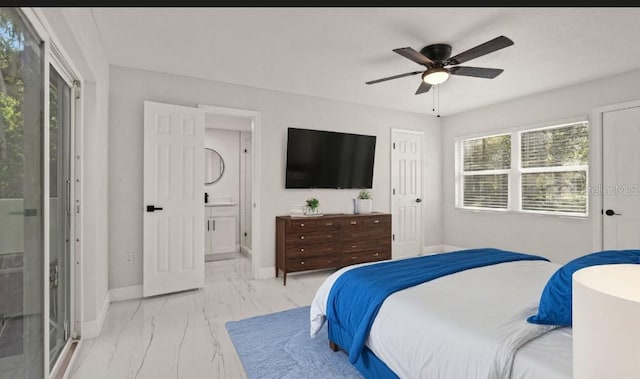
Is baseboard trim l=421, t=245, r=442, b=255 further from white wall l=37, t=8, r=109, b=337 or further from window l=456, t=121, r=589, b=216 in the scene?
white wall l=37, t=8, r=109, b=337

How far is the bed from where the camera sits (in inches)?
46.3

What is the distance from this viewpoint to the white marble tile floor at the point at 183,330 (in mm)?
2033

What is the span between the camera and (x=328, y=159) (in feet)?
14.4

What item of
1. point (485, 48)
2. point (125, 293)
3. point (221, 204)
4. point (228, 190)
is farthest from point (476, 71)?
point (228, 190)

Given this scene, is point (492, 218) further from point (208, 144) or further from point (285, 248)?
point (208, 144)

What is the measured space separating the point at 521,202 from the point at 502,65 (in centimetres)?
213

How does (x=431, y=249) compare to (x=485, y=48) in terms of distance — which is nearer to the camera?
(x=485, y=48)

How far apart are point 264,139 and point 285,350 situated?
2552 millimetres

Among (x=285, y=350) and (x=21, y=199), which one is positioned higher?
(x=21, y=199)

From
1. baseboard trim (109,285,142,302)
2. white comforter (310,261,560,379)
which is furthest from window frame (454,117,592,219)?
baseboard trim (109,285,142,302)

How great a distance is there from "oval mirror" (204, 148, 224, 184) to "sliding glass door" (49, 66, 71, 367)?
3.42m

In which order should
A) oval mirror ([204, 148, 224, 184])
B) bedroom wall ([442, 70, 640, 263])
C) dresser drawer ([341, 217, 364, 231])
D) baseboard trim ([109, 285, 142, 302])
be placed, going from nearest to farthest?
baseboard trim ([109, 285, 142, 302]), bedroom wall ([442, 70, 640, 263]), dresser drawer ([341, 217, 364, 231]), oval mirror ([204, 148, 224, 184])

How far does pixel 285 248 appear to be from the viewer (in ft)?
12.3

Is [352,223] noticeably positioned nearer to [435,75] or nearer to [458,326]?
[435,75]
